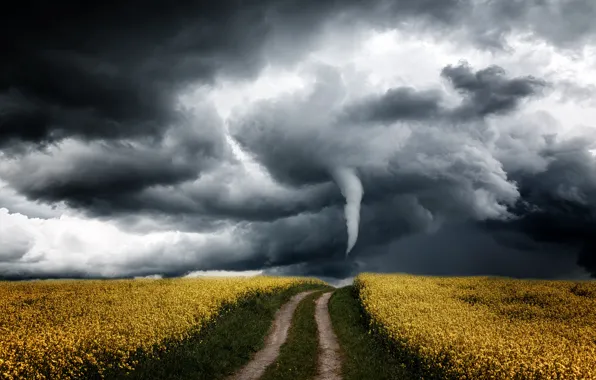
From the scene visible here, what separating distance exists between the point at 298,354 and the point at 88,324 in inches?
479

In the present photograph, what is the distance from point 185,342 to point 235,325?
21.3ft

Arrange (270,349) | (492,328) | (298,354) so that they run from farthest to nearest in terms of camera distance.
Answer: (270,349)
(298,354)
(492,328)

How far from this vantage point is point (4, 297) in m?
31.3

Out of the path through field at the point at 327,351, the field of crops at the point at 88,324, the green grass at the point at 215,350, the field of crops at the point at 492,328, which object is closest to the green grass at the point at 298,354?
the path through field at the point at 327,351

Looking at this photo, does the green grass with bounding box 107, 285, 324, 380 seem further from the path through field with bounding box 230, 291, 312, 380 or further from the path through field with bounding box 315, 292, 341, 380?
the path through field with bounding box 315, 292, 341, 380

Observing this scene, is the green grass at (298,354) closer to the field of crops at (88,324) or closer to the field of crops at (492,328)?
the field of crops at (492,328)

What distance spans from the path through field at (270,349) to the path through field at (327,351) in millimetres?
2738

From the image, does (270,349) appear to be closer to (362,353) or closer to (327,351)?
(327,351)

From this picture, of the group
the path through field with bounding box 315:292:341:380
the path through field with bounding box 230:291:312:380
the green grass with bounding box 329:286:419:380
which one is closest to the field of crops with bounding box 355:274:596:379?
the green grass with bounding box 329:286:419:380

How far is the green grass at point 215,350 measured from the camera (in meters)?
19.5

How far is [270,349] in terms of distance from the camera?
88.0 ft

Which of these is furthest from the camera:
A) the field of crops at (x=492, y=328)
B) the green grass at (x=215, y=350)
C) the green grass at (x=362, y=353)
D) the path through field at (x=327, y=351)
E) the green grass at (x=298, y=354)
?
the path through field at (x=327, y=351)

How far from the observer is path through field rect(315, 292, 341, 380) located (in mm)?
22156

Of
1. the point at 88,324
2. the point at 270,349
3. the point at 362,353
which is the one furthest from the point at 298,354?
the point at 88,324
